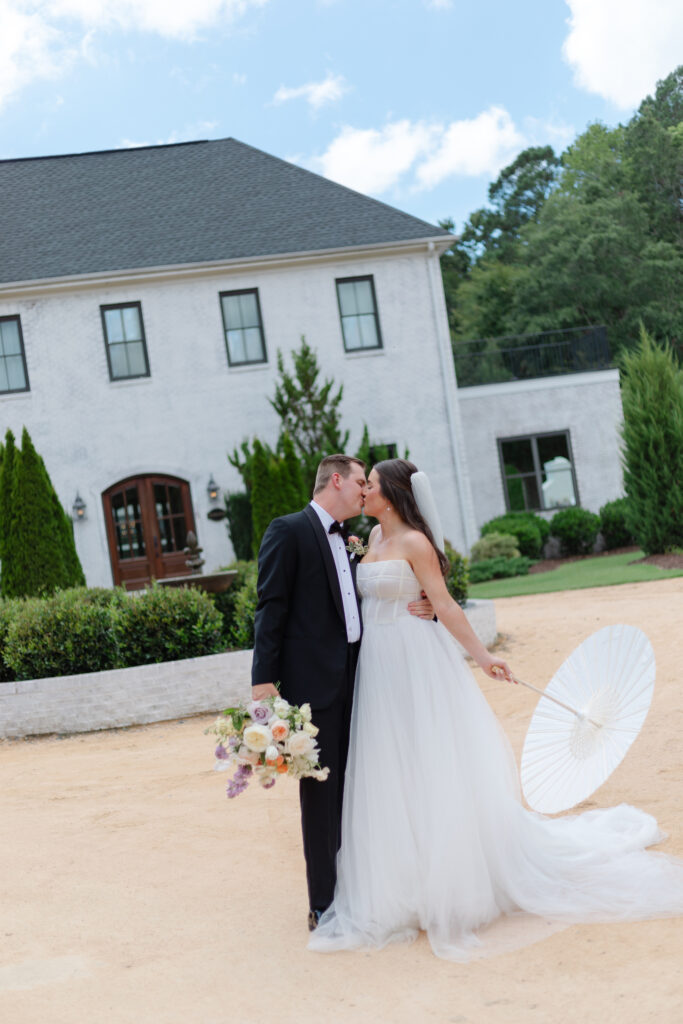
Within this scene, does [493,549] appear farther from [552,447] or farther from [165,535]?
[165,535]

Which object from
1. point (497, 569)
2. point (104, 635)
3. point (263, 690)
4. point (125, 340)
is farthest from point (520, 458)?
point (263, 690)

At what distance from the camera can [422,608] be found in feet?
15.4

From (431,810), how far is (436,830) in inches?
3.4

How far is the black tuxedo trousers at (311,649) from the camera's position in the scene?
4.45 meters

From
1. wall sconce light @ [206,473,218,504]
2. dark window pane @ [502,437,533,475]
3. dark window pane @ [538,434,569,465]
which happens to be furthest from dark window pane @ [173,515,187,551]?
dark window pane @ [538,434,569,465]

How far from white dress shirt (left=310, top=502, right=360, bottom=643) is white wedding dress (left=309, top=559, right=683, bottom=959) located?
2.9 inches

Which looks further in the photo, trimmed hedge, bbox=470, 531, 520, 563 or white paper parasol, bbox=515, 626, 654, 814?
trimmed hedge, bbox=470, 531, 520, 563

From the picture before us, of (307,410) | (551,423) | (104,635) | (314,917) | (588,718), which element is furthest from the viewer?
(551,423)

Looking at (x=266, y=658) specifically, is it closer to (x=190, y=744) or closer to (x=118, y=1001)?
(x=118, y=1001)

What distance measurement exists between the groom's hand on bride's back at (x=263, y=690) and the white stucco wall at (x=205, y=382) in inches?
611

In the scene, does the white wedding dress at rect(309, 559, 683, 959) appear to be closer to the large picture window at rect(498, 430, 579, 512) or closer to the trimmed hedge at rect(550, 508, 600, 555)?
the trimmed hedge at rect(550, 508, 600, 555)

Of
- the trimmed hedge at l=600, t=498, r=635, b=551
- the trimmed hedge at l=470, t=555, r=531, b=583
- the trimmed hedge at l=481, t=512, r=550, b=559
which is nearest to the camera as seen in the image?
the trimmed hedge at l=470, t=555, r=531, b=583

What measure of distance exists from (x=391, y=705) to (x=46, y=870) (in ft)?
8.62

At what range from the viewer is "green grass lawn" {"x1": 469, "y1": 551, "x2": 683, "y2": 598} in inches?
613
